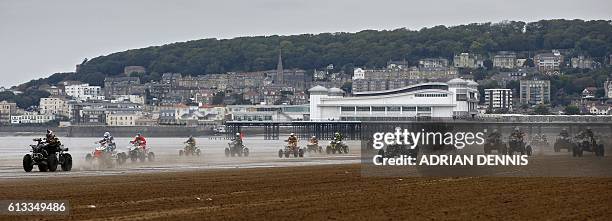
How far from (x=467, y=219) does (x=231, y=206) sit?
18.8 feet

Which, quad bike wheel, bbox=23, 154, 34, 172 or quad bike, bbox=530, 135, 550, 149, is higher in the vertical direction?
quad bike, bbox=530, 135, 550, 149

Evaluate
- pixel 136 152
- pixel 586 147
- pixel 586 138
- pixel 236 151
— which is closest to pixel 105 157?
pixel 136 152

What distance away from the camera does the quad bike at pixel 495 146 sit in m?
66.2

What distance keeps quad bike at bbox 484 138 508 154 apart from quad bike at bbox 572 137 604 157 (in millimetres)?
3931

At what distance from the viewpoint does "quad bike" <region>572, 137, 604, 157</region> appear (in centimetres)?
6981

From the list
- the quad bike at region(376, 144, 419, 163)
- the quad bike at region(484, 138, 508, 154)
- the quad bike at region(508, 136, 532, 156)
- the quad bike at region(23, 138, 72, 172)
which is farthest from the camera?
the quad bike at region(508, 136, 532, 156)

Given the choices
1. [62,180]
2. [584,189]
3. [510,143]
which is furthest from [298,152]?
Answer: [584,189]

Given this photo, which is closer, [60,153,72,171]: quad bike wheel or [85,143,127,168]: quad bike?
[60,153,72,171]: quad bike wheel

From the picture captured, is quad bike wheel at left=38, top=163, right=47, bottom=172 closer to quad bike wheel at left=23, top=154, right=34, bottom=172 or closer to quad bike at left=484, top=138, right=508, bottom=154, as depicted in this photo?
quad bike wheel at left=23, top=154, right=34, bottom=172

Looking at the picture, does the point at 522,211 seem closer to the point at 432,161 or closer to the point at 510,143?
the point at 432,161

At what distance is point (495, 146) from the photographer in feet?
220

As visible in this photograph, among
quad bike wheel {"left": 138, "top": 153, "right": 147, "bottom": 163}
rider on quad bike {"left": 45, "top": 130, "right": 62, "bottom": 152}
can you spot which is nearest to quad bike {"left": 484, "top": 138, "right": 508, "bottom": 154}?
quad bike wheel {"left": 138, "top": 153, "right": 147, "bottom": 163}

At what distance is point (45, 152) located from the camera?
158 ft

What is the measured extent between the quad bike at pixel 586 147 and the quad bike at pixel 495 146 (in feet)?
12.9
